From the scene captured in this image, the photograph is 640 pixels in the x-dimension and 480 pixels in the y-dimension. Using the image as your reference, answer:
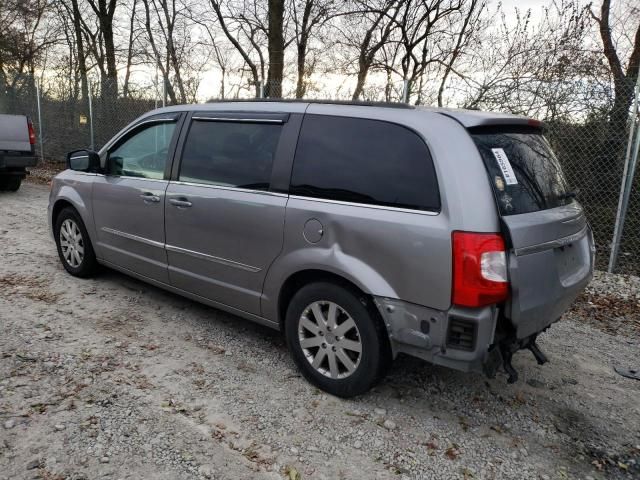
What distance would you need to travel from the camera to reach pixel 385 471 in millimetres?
2463

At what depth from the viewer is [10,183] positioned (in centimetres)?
1005

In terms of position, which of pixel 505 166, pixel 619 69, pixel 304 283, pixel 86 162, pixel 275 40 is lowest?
pixel 304 283

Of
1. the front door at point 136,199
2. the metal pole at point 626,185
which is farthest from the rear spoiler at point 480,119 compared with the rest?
the metal pole at point 626,185

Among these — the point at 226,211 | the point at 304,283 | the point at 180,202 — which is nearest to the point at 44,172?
the point at 180,202

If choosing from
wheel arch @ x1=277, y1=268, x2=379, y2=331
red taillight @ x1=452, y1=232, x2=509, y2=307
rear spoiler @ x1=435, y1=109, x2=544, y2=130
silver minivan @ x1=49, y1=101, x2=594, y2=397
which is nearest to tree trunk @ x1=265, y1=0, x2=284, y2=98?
silver minivan @ x1=49, y1=101, x2=594, y2=397

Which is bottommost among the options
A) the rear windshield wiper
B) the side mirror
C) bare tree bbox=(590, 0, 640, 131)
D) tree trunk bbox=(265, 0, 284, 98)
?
the rear windshield wiper

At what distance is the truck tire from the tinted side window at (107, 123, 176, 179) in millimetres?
6872

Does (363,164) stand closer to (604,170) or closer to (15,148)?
(604,170)

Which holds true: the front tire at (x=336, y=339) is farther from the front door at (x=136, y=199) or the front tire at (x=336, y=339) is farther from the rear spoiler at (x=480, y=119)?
the front door at (x=136, y=199)

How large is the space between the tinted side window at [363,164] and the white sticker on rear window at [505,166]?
38 centimetres

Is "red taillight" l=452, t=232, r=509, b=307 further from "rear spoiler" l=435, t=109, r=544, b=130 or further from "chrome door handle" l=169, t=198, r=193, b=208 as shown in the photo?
"chrome door handle" l=169, t=198, r=193, b=208

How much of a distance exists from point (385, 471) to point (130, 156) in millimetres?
3371

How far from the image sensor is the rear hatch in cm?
254

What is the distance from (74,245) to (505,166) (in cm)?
417
